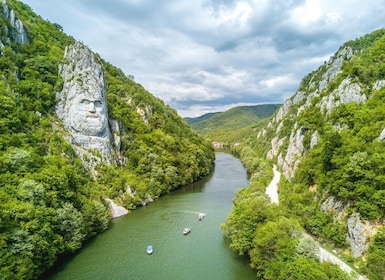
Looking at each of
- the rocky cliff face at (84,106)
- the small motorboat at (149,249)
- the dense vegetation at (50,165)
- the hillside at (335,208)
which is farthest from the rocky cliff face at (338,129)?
the rocky cliff face at (84,106)

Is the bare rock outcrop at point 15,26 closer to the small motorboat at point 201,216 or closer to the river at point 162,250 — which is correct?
the river at point 162,250

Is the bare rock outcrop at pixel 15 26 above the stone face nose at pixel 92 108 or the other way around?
above

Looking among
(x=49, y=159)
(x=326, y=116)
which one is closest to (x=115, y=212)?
(x=49, y=159)

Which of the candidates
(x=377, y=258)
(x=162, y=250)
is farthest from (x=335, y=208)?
(x=162, y=250)

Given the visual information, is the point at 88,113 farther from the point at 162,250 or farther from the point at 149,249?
the point at 162,250

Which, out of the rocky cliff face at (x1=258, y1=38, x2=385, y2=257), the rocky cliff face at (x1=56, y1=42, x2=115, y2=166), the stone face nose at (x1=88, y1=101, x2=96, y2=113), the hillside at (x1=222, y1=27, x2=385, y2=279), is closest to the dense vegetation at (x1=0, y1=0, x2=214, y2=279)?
the rocky cliff face at (x1=56, y1=42, x2=115, y2=166)

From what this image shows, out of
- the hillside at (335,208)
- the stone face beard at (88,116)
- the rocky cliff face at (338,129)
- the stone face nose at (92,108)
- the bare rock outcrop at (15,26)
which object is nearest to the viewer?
the hillside at (335,208)
